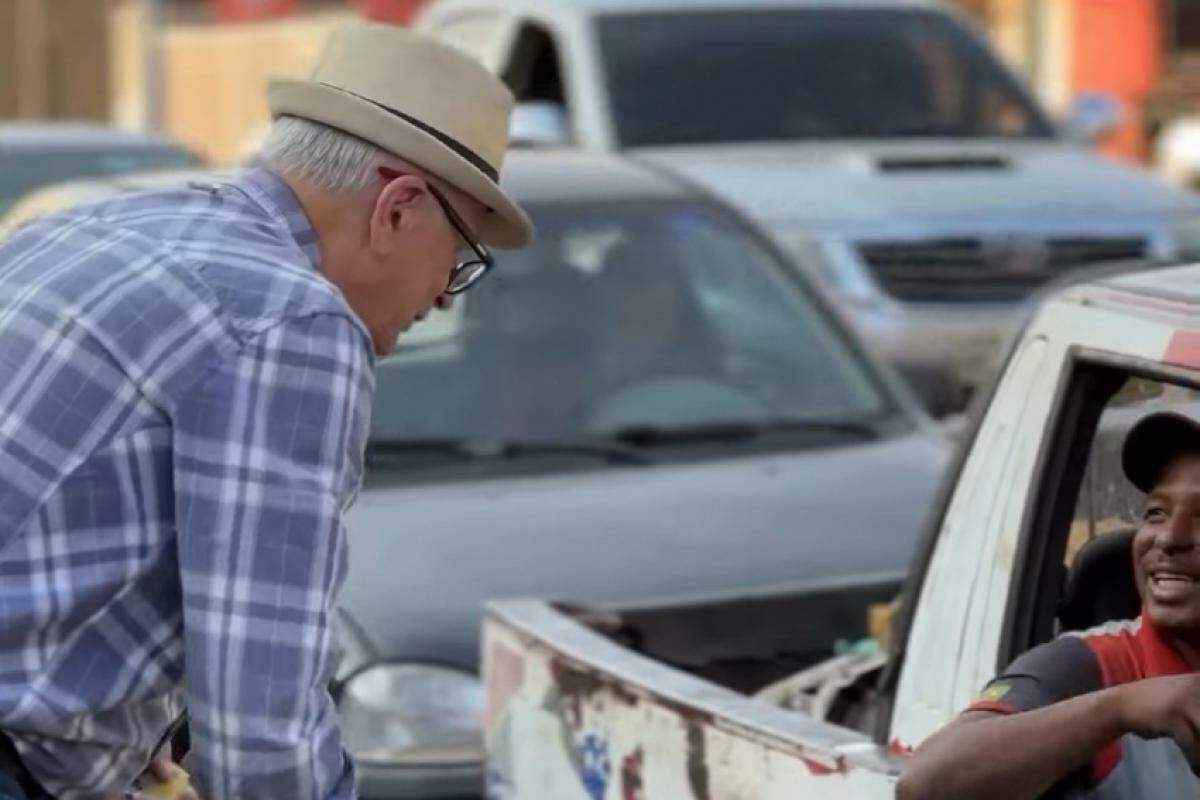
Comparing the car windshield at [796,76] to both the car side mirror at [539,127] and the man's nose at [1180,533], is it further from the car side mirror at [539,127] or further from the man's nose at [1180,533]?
the man's nose at [1180,533]

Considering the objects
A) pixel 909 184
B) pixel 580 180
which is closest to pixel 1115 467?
pixel 580 180

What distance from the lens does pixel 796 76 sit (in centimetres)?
1054

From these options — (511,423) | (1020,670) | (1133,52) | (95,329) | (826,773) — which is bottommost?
(1133,52)

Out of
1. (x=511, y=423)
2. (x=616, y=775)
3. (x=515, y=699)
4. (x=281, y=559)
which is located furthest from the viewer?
(x=511, y=423)

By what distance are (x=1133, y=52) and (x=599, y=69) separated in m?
16.6

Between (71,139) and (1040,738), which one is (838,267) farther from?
(1040,738)

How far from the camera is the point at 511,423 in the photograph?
625 centimetres

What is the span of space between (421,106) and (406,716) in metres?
2.40

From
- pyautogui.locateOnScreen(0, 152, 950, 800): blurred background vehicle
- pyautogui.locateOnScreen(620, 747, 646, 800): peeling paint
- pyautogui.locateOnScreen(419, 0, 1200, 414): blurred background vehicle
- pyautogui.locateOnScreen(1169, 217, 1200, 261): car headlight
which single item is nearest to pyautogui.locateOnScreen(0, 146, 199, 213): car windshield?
pyautogui.locateOnScreen(419, 0, 1200, 414): blurred background vehicle

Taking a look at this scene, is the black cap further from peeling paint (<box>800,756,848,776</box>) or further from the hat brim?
the hat brim

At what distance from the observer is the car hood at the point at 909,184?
9938 mm

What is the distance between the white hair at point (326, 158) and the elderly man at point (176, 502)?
0.09 m

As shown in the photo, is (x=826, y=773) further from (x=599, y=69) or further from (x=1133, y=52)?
(x=1133, y=52)

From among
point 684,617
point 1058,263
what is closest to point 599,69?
point 1058,263
